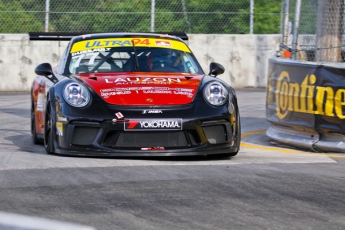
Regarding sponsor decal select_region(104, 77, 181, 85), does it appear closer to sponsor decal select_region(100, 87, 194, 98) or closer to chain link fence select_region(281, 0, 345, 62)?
sponsor decal select_region(100, 87, 194, 98)

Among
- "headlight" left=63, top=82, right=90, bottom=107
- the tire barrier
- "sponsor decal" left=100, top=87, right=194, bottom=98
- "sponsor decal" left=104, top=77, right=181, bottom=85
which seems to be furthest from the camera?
the tire barrier

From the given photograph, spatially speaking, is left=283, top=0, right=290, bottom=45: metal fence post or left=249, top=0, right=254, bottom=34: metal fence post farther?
left=249, top=0, right=254, bottom=34: metal fence post

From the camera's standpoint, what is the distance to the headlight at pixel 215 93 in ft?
23.7

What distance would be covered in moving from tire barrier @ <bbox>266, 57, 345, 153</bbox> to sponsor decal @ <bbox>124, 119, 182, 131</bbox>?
6.68 ft

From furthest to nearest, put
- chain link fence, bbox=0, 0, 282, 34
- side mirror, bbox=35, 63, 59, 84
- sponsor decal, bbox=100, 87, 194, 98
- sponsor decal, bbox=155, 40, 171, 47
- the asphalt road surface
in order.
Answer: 1. chain link fence, bbox=0, 0, 282, 34
2. sponsor decal, bbox=155, 40, 171, 47
3. side mirror, bbox=35, 63, 59, 84
4. sponsor decal, bbox=100, 87, 194, 98
5. the asphalt road surface

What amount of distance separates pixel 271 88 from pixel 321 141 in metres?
1.34

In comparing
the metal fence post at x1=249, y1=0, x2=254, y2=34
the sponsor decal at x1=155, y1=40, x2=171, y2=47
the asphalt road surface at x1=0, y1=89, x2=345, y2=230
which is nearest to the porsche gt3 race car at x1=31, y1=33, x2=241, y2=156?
the asphalt road surface at x1=0, y1=89, x2=345, y2=230

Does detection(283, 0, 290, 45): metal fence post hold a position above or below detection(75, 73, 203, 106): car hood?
above

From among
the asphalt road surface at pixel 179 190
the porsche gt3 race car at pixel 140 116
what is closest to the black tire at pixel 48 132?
the porsche gt3 race car at pixel 140 116

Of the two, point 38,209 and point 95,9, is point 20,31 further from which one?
point 38,209

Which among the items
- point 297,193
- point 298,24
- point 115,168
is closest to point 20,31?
point 298,24

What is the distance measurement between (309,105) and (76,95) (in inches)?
108

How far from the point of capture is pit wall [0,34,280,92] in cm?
1762

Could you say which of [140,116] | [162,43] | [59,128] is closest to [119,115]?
[140,116]
